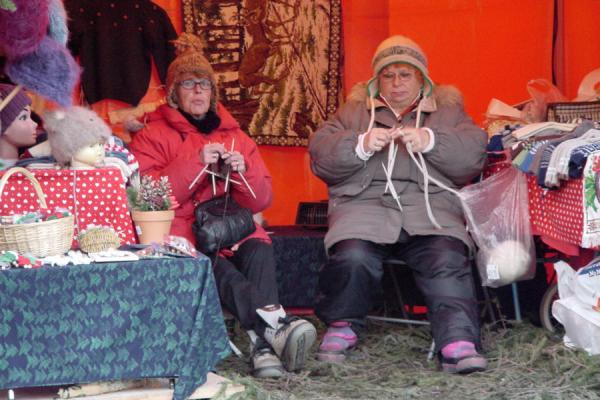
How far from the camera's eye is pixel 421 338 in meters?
4.59

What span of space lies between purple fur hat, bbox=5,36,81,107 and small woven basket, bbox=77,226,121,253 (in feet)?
1.49

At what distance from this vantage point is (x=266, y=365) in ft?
12.5

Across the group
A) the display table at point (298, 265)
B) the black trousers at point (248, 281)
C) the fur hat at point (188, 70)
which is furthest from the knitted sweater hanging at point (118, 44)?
the black trousers at point (248, 281)

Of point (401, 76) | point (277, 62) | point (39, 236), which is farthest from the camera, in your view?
point (277, 62)

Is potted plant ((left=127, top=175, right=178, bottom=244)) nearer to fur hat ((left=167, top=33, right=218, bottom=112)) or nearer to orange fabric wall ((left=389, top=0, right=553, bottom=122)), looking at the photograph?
fur hat ((left=167, top=33, right=218, bottom=112))

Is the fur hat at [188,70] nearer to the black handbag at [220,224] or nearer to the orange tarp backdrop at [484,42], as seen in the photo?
the black handbag at [220,224]

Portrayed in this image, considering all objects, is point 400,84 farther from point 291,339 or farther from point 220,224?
point 291,339

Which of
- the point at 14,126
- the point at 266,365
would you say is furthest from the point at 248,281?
the point at 14,126

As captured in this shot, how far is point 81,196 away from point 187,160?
71cm

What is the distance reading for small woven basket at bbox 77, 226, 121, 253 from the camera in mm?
3332

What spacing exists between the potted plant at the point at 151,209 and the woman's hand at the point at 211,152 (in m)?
0.44

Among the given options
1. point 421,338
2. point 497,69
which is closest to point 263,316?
point 421,338

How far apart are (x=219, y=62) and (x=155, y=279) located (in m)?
2.79

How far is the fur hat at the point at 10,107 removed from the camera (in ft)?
12.1
